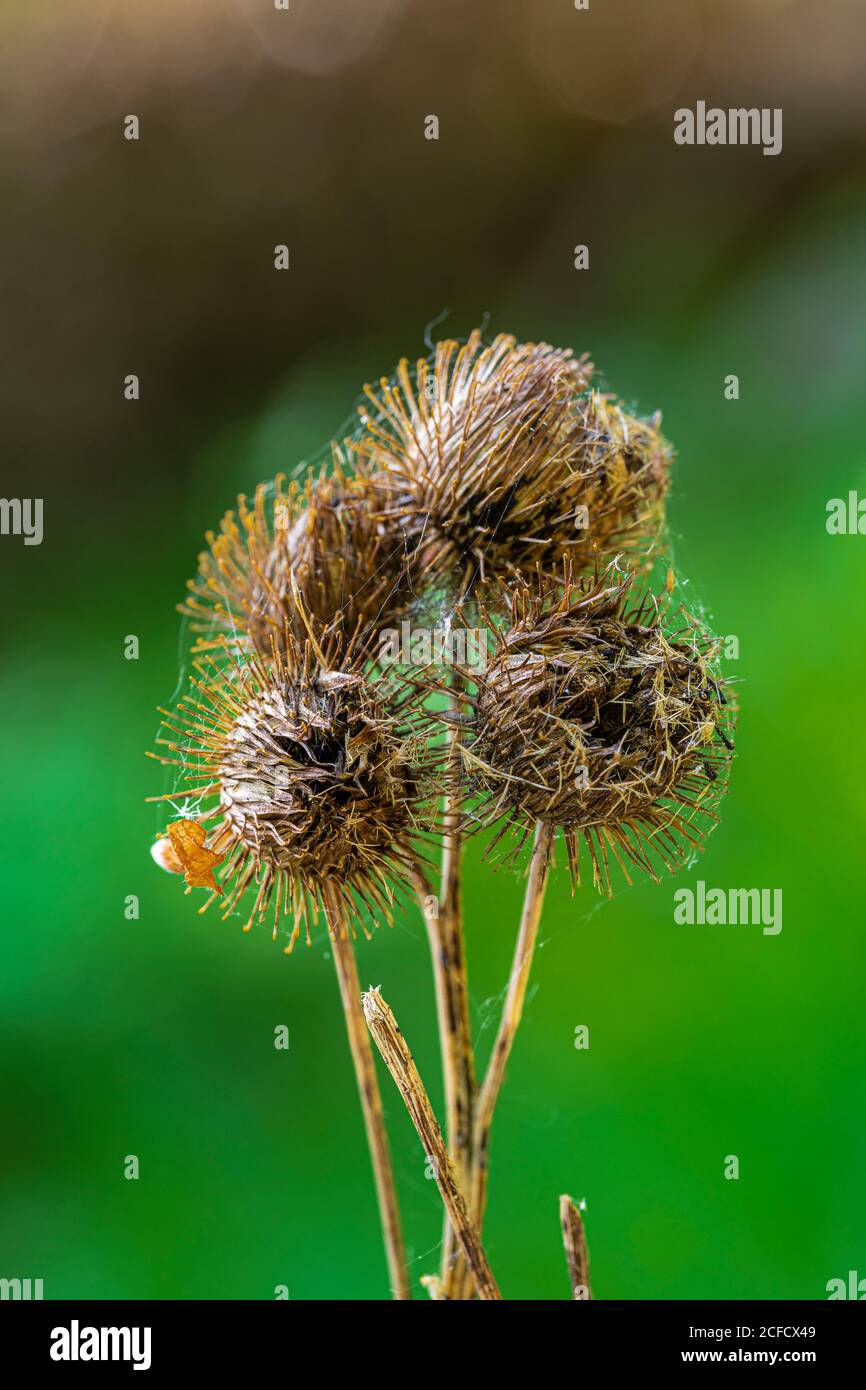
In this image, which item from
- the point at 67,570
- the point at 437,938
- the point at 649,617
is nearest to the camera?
the point at 649,617

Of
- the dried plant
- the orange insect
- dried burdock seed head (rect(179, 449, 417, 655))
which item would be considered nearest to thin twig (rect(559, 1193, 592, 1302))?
the dried plant

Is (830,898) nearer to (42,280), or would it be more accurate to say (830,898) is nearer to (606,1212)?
(606,1212)

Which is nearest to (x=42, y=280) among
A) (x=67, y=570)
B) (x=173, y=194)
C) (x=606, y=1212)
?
(x=173, y=194)

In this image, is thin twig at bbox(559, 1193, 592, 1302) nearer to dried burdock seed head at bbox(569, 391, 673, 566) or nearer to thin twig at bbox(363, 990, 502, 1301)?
thin twig at bbox(363, 990, 502, 1301)

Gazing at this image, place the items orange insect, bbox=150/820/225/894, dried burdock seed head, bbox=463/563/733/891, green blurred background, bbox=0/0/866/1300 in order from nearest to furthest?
dried burdock seed head, bbox=463/563/733/891, orange insect, bbox=150/820/225/894, green blurred background, bbox=0/0/866/1300

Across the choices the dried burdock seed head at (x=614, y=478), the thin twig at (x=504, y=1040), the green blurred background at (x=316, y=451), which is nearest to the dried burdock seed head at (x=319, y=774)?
the thin twig at (x=504, y=1040)
